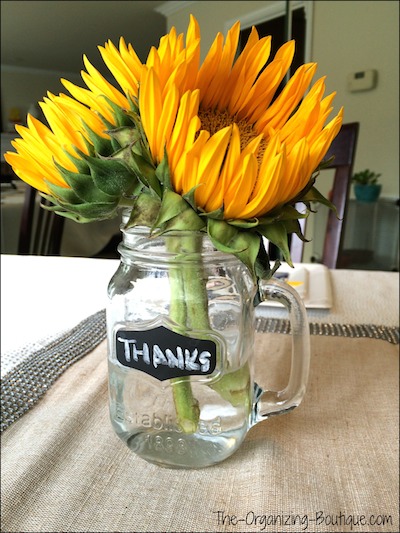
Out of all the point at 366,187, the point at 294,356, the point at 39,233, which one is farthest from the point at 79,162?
the point at 366,187

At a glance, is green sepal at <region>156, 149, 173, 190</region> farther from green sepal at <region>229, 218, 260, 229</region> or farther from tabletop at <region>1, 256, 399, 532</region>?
tabletop at <region>1, 256, 399, 532</region>

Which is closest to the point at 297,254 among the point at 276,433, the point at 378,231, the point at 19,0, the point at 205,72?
the point at 276,433

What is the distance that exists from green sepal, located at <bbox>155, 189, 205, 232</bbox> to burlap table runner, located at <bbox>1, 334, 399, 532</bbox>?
149 mm

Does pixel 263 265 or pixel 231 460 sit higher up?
pixel 263 265

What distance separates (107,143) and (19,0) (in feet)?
2.89

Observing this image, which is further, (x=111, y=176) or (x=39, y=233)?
(x=39, y=233)

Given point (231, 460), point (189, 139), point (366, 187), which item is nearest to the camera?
point (189, 139)

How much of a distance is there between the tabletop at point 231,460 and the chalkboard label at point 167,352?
67 millimetres

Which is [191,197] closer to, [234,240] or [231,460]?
[234,240]

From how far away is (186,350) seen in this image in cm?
22

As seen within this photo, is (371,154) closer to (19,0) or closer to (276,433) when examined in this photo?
(19,0)

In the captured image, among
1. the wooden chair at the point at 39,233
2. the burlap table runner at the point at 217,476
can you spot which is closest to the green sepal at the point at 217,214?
the burlap table runner at the point at 217,476

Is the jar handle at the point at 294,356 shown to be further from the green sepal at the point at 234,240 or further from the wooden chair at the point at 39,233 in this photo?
the wooden chair at the point at 39,233

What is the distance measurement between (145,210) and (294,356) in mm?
135
